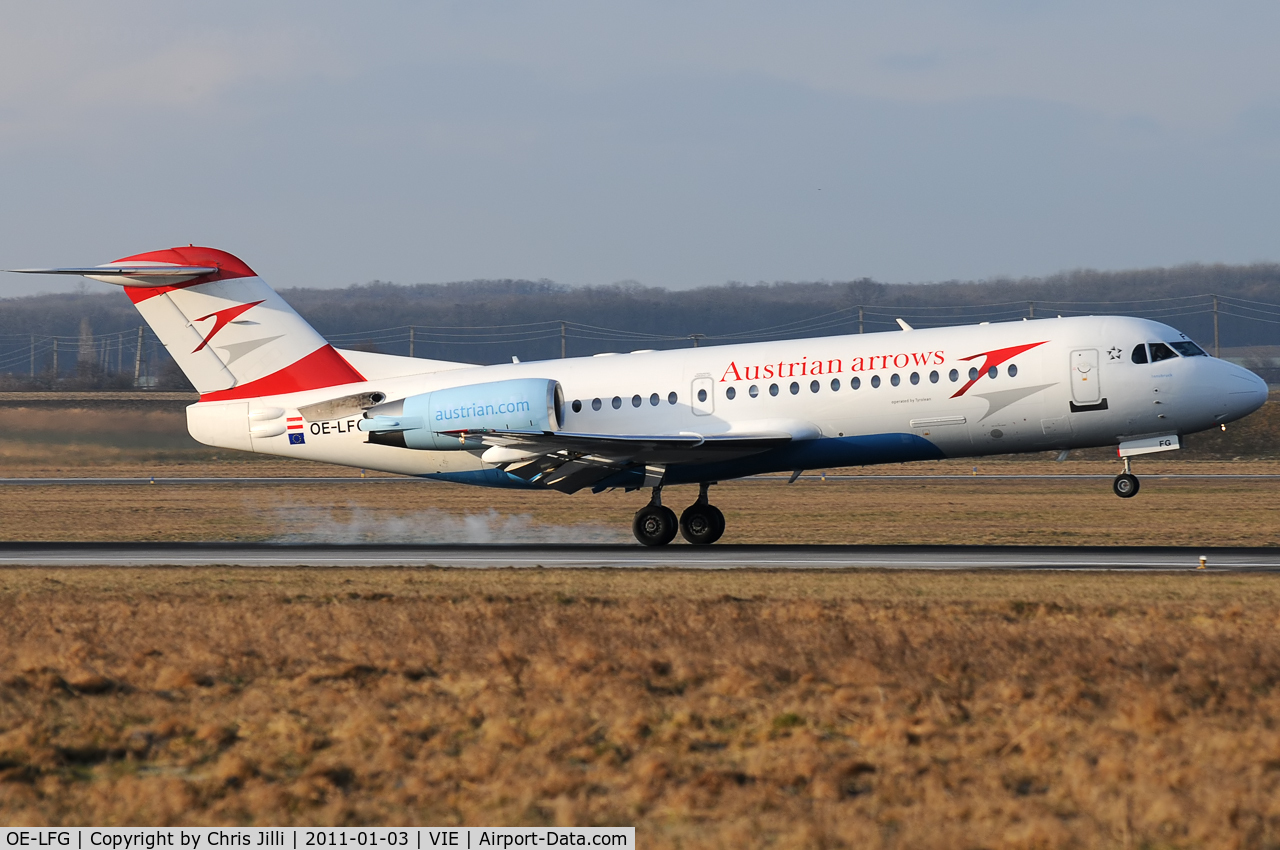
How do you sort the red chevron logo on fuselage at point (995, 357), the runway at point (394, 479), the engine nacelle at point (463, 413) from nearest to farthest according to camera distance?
1. the red chevron logo on fuselage at point (995, 357)
2. the engine nacelle at point (463, 413)
3. the runway at point (394, 479)

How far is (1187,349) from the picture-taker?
27.2 metres

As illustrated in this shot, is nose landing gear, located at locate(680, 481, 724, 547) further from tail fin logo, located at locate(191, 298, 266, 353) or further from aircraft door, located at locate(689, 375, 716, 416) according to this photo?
tail fin logo, located at locate(191, 298, 266, 353)

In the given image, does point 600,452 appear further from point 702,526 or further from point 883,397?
point 883,397

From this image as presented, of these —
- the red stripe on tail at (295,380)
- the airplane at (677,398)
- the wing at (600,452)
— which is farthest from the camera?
the red stripe on tail at (295,380)

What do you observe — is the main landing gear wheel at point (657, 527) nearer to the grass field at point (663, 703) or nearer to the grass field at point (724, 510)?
the grass field at point (724, 510)

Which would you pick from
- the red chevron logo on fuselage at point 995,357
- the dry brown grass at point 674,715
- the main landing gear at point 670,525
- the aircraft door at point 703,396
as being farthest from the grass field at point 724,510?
the dry brown grass at point 674,715

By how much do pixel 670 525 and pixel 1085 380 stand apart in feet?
31.3

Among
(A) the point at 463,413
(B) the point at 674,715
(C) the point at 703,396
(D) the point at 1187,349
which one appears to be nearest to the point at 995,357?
(D) the point at 1187,349

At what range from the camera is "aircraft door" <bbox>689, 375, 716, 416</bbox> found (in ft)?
95.1

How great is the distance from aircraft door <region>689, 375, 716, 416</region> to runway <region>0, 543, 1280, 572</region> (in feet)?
10.2

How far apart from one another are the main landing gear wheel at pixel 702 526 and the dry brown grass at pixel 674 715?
33.5ft

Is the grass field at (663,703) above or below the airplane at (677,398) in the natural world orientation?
A: below

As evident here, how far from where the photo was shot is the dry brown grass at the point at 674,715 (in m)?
8.96

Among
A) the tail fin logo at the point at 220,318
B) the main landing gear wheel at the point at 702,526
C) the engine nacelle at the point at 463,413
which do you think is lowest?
the main landing gear wheel at the point at 702,526
